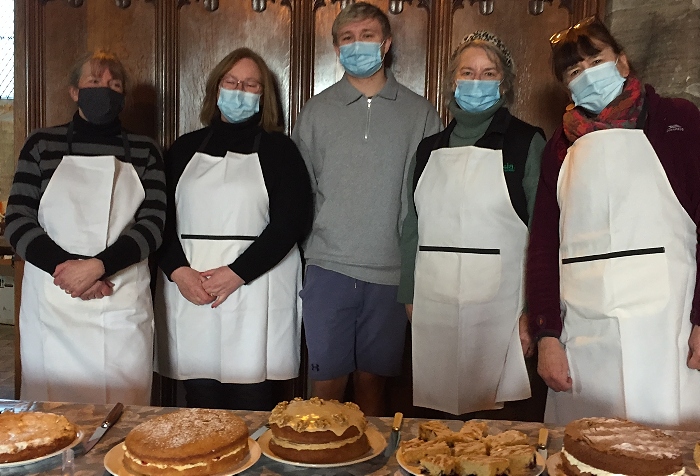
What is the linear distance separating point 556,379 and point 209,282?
1.38m

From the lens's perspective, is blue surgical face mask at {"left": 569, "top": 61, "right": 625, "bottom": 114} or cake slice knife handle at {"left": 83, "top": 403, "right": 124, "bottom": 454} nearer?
cake slice knife handle at {"left": 83, "top": 403, "right": 124, "bottom": 454}

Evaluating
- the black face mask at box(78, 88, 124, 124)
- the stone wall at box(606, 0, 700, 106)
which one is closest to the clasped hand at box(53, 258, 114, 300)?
the black face mask at box(78, 88, 124, 124)

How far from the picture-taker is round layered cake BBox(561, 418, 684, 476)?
103 cm

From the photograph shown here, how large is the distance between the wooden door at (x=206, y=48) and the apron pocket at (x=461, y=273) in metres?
0.93

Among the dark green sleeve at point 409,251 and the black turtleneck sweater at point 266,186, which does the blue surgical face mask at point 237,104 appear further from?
the dark green sleeve at point 409,251

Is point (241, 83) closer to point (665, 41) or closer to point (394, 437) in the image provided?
point (665, 41)

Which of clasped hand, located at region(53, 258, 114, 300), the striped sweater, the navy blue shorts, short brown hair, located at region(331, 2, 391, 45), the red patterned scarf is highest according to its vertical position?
short brown hair, located at region(331, 2, 391, 45)

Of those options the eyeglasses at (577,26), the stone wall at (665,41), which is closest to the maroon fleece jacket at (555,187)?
the eyeglasses at (577,26)

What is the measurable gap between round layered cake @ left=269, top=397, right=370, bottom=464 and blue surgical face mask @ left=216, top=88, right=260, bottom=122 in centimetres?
176

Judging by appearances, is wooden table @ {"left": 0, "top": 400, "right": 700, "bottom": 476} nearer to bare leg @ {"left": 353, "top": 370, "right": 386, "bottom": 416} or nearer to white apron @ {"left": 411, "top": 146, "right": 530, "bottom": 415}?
white apron @ {"left": 411, "top": 146, "right": 530, "bottom": 415}

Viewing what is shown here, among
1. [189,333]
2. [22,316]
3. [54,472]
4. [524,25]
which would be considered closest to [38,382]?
[22,316]

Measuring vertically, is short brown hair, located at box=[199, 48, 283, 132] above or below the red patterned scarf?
above

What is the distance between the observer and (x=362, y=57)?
263 cm

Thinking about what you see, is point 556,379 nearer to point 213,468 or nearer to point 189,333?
point 213,468
